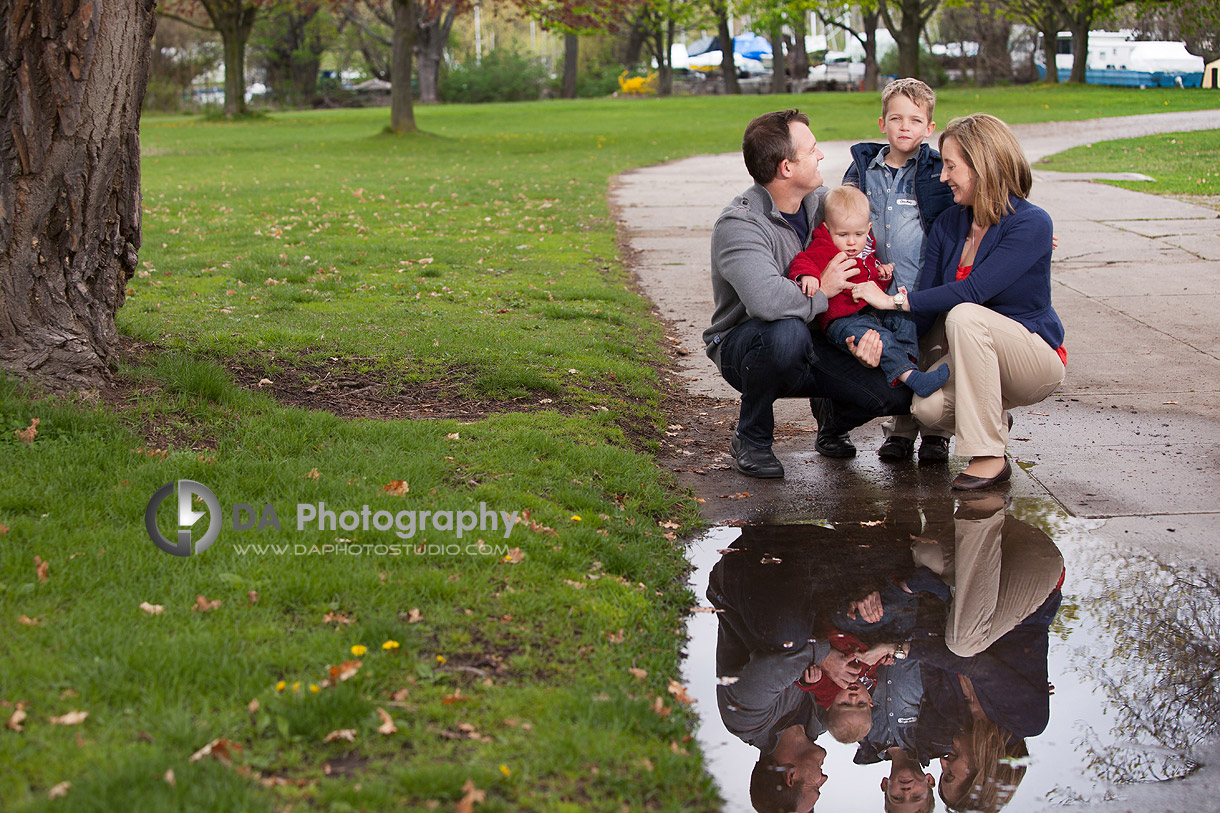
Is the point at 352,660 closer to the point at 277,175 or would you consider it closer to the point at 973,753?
the point at 973,753

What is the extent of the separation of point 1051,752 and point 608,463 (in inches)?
94.5

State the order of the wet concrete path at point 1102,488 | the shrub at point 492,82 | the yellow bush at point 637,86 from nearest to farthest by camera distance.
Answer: the wet concrete path at point 1102,488 < the shrub at point 492,82 < the yellow bush at point 637,86

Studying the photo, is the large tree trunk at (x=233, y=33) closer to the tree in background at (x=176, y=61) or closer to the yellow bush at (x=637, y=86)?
the tree in background at (x=176, y=61)

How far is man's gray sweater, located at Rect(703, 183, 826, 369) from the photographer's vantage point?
4.88m

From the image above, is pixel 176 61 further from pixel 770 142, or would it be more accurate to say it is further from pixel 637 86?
pixel 770 142

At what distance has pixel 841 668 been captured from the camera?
3.39 meters

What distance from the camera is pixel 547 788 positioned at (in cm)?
270

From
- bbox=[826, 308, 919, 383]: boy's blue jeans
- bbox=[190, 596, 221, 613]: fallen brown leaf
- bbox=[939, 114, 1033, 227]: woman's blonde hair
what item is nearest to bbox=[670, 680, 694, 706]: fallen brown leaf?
bbox=[190, 596, 221, 613]: fallen brown leaf

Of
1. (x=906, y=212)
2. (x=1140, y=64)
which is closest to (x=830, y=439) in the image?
(x=906, y=212)

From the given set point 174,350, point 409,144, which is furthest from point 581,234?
point 409,144

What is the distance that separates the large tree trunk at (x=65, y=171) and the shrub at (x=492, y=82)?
57.4m

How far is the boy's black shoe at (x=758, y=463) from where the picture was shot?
5121 mm

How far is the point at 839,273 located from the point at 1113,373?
8.86 ft

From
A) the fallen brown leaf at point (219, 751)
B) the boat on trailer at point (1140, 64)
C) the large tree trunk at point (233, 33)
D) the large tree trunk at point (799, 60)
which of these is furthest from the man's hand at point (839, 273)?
the large tree trunk at point (799, 60)
